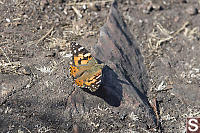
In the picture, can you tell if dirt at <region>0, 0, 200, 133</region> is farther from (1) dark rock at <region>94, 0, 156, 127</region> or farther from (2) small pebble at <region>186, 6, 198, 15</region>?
(1) dark rock at <region>94, 0, 156, 127</region>

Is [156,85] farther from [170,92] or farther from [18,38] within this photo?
[18,38]

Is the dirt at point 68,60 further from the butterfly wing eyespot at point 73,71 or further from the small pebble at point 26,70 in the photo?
the butterfly wing eyespot at point 73,71

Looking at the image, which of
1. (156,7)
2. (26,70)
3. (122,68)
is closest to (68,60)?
(26,70)

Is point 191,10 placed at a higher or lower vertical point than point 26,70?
higher

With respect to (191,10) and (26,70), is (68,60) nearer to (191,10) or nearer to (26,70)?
(26,70)

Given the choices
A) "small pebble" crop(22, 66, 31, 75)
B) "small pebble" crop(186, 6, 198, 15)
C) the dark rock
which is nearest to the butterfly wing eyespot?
the dark rock

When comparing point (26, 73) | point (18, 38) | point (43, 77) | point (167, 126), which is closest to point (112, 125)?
point (167, 126)
